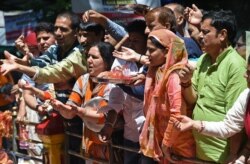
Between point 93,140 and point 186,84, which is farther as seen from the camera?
point 93,140

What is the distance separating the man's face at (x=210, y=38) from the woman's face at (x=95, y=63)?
1244mm

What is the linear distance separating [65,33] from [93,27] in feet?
1.28

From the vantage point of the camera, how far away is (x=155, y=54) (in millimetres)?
5695

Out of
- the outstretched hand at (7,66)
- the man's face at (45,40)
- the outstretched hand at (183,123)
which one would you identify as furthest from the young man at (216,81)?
the man's face at (45,40)

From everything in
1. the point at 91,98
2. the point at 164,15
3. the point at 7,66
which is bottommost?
the point at 91,98

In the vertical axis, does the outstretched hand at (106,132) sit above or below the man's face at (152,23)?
below

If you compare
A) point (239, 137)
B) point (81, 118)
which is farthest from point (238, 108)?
point (81, 118)

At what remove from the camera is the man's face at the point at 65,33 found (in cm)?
734

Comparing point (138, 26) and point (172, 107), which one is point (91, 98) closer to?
point (138, 26)

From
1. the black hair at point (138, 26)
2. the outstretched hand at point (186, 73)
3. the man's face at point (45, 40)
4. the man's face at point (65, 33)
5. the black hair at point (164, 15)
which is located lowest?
the man's face at point (45, 40)

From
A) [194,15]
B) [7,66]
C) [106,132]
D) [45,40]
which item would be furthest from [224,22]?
[45,40]

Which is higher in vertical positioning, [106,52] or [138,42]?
[138,42]

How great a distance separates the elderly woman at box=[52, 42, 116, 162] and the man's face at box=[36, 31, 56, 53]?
5.49 ft

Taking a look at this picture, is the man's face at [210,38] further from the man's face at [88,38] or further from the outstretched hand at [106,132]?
the man's face at [88,38]
